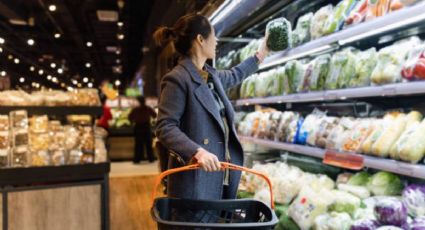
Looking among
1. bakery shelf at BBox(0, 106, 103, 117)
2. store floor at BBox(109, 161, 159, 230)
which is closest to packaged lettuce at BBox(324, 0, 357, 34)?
bakery shelf at BBox(0, 106, 103, 117)

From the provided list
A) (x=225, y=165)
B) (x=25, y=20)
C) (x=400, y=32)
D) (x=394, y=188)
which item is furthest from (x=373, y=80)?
(x=25, y=20)

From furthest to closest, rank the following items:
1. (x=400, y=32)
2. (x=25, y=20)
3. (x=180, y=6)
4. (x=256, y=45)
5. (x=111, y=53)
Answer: (x=111, y=53) < (x=25, y=20) < (x=180, y=6) < (x=256, y=45) < (x=400, y=32)

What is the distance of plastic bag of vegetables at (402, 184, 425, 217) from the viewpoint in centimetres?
174

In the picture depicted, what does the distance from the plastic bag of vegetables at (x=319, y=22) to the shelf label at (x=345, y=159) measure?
689 millimetres

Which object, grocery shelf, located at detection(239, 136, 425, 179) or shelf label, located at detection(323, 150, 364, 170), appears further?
shelf label, located at detection(323, 150, 364, 170)

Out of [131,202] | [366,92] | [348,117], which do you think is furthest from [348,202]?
[131,202]

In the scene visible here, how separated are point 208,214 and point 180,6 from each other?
5.43 m

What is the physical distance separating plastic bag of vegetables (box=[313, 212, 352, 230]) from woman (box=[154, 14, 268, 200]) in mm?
423

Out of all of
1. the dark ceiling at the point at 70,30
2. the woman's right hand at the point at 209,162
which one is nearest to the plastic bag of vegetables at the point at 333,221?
the woman's right hand at the point at 209,162

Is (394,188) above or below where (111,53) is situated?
below

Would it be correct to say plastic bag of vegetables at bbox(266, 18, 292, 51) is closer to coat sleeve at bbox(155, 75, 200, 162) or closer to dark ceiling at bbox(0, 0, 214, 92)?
coat sleeve at bbox(155, 75, 200, 162)

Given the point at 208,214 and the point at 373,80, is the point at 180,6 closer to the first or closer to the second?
the point at 373,80

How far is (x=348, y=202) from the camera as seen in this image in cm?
192

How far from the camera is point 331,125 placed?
2.38 m
